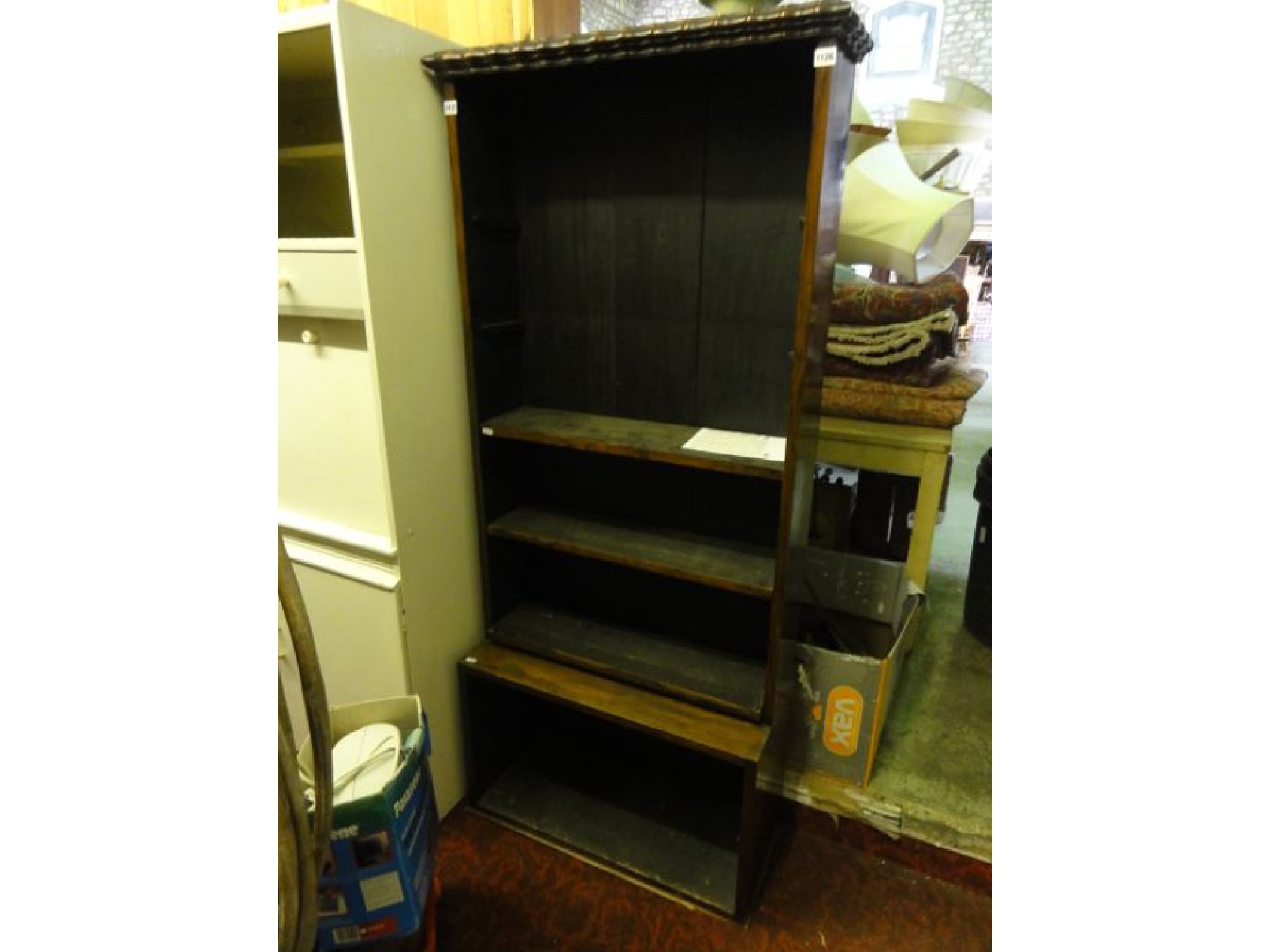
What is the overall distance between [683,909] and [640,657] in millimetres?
568

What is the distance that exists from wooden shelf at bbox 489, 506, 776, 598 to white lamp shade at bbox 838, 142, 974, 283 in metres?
0.80

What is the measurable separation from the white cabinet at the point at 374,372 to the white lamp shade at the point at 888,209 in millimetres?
950

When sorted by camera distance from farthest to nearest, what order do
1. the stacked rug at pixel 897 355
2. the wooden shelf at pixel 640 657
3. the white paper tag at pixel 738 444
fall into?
1. the stacked rug at pixel 897 355
2. the wooden shelf at pixel 640 657
3. the white paper tag at pixel 738 444

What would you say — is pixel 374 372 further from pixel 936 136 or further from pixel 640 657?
pixel 936 136

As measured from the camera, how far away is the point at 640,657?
5.48ft

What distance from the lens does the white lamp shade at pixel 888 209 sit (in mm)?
1596

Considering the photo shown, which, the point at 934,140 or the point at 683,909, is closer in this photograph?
the point at 683,909

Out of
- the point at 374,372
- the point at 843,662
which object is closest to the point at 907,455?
the point at 843,662

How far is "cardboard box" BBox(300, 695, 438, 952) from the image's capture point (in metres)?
1.12

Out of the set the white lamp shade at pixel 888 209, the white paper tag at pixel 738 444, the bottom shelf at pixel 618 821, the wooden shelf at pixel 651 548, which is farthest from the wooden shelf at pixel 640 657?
the white lamp shade at pixel 888 209

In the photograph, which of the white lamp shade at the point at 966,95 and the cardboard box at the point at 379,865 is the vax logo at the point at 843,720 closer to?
the cardboard box at the point at 379,865

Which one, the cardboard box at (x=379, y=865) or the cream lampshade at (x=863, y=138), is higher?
the cream lampshade at (x=863, y=138)

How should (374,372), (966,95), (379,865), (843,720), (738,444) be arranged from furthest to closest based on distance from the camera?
(966,95)
(843,720)
(738,444)
(374,372)
(379,865)
